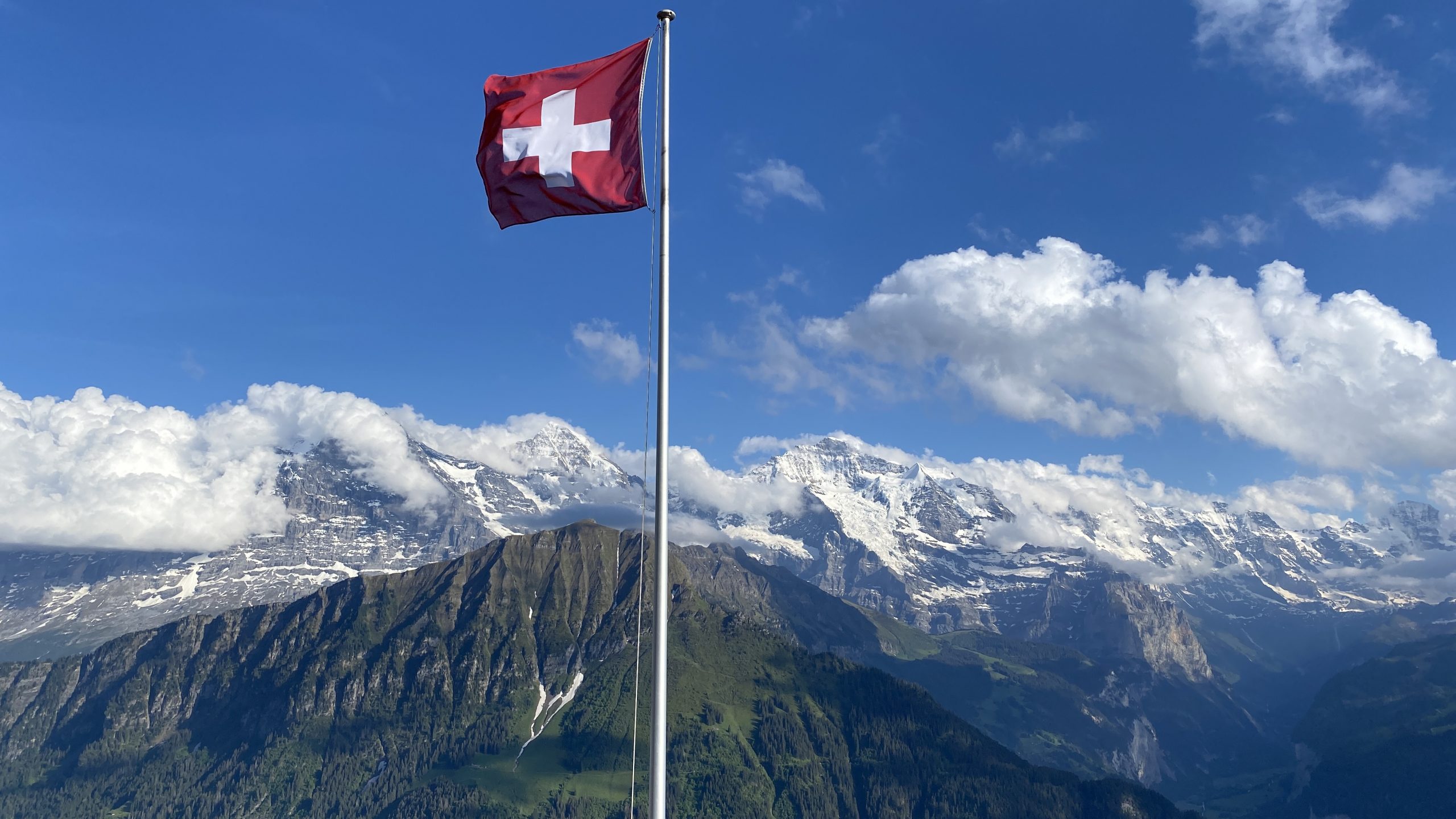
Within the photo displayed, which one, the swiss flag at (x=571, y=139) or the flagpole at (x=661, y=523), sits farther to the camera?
the swiss flag at (x=571, y=139)

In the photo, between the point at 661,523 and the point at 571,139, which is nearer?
the point at 661,523

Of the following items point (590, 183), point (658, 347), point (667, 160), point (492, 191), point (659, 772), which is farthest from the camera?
point (492, 191)

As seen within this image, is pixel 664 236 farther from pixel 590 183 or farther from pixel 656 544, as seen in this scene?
pixel 656 544

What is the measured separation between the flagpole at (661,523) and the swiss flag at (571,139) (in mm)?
1630

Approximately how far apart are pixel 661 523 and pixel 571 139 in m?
13.3

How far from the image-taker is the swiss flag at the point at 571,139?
1163 inches

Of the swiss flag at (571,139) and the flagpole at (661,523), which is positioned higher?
the swiss flag at (571,139)

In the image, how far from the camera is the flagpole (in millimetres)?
22891

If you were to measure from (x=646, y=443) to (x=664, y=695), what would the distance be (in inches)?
271

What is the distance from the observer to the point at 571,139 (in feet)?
98.6

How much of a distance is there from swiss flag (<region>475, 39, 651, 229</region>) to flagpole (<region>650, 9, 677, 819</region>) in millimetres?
1630

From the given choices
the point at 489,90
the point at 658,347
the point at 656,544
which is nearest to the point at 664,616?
the point at 656,544

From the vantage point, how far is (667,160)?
28016mm

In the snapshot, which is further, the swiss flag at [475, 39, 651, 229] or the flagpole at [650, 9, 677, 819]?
the swiss flag at [475, 39, 651, 229]
